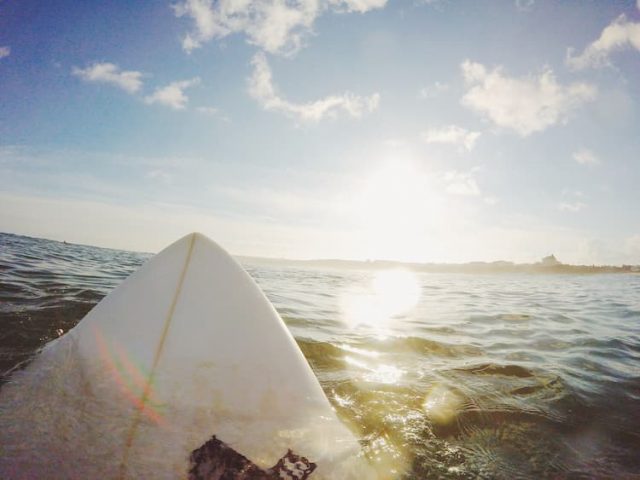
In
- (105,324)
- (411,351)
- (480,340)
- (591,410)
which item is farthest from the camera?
(480,340)

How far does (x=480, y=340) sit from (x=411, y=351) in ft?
5.08

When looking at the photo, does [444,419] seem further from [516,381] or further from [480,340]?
[480,340]

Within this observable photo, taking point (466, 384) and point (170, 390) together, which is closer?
point (170, 390)

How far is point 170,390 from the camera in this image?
1.92 m

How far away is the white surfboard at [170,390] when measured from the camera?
5.34 feet

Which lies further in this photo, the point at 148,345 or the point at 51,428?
the point at 148,345

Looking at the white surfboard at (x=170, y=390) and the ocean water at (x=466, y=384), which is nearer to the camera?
the white surfboard at (x=170, y=390)

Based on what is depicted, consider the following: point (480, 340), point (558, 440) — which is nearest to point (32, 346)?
point (558, 440)

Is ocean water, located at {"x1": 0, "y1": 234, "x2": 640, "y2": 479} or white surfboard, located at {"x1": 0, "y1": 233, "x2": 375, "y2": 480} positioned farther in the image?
ocean water, located at {"x1": 0, "y1": 234, "x2": 640, "y2": 479}

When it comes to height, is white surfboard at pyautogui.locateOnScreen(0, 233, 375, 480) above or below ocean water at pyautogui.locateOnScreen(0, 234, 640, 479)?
above

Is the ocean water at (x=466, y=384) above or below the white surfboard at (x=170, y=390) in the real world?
below

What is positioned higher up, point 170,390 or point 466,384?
point 170,390

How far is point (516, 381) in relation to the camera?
151 inches

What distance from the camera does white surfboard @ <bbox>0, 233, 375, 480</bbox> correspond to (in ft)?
5.34
